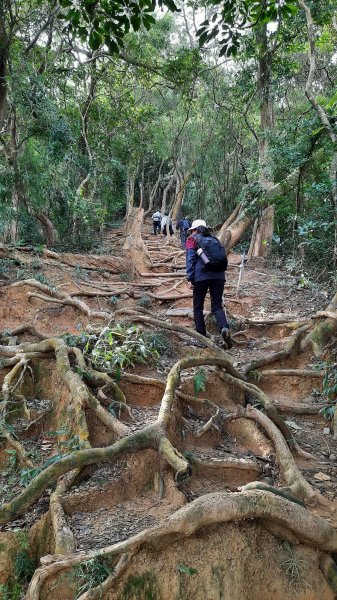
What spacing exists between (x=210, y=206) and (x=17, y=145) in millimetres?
18210

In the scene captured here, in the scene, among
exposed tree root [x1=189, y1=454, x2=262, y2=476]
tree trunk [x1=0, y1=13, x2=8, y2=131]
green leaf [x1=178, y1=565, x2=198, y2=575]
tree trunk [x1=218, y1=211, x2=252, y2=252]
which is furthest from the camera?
tree trunk [x1=218, y1=211, x2=252, y2=252]

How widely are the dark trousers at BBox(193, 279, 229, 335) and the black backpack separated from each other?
0.20 meters

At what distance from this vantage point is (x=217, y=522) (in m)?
2.99

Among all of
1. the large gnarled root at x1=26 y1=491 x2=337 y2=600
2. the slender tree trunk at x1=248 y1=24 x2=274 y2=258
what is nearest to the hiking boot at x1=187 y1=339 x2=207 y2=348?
the large gnarled root at x1=26 y1=491 x2=337 y2=600

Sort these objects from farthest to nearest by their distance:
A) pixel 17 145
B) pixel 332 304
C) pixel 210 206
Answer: pixel 210 206 → pixel 17 145 → pixel 332 304

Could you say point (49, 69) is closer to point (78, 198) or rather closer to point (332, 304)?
point (78, 198)

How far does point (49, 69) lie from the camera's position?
10383 mm

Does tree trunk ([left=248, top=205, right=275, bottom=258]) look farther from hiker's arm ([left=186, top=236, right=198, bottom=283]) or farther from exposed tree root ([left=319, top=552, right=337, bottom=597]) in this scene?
exposed tree root ([left=319, top=552, right=337, bottom=597])

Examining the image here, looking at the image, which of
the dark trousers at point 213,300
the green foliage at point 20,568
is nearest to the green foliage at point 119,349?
the dark trousers at point 213,300

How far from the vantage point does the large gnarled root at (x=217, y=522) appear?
266 cm

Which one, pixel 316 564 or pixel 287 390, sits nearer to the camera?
pixel 316 564

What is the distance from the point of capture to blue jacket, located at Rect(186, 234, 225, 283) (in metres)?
6.42

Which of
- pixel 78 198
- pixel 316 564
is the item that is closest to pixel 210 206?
pixel 78 198

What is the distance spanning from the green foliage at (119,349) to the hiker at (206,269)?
1.09 meters
